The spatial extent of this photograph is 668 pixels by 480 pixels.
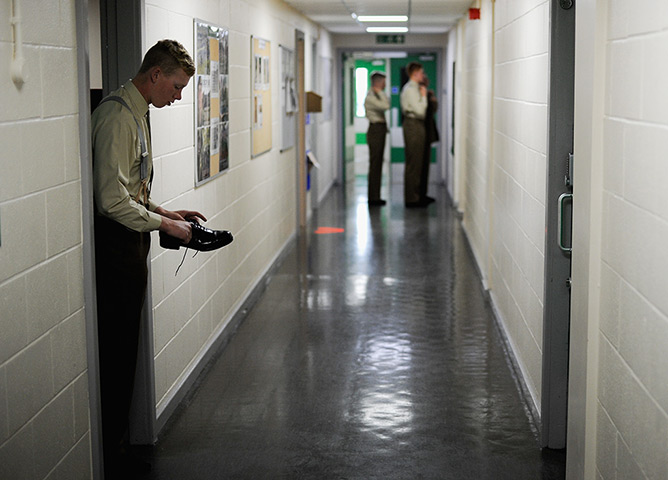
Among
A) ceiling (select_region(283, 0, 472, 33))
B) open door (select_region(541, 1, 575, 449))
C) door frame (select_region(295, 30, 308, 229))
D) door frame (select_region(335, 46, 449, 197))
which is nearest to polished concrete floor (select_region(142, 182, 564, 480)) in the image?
open door (select_region(541, 1, 575, 449))

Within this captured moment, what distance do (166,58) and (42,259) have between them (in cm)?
112

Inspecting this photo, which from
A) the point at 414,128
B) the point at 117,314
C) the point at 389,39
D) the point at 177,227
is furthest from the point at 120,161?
the point at 389,39

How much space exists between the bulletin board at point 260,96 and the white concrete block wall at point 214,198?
104 mm

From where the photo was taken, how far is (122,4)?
3818mm

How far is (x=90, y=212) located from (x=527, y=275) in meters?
2.60

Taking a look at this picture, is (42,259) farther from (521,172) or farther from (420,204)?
(420,204)

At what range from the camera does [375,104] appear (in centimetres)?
1286

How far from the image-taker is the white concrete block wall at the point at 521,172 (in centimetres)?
440

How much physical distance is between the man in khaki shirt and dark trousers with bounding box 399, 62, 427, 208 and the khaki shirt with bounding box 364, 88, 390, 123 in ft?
1.58

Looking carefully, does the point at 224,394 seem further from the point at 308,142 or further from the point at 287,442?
the point at 308,142

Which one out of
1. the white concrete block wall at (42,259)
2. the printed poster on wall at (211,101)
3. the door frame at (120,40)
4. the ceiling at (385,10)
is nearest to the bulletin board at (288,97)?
the ceiling at (385,10)

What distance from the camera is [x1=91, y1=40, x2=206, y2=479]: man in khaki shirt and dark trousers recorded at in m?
3.39

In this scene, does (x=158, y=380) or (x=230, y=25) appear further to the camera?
(x=230, y=25)

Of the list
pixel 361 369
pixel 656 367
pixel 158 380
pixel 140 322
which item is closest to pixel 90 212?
pixel 140 322
